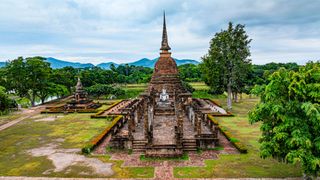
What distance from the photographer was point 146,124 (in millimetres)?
21500

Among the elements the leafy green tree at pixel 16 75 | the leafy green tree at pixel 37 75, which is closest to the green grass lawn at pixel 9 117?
the leafy green tree at pixel 16 75

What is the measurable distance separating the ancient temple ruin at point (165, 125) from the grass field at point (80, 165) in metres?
2.47

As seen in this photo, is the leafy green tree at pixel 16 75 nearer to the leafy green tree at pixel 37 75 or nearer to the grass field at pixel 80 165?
the leafy green tree at pixel 37 75

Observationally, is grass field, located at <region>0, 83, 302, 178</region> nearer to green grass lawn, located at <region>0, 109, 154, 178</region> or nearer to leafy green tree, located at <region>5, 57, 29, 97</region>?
green grass lawn, located at <region>0, 109, 154, 178</region>

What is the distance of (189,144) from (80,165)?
905 cm

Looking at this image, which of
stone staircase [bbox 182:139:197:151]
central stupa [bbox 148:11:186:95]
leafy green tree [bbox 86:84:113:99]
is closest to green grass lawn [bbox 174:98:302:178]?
stone staircase [bbox 182:139:197:151]

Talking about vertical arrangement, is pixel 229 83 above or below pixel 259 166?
above

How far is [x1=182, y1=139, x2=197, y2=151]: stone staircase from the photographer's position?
71.8 ft

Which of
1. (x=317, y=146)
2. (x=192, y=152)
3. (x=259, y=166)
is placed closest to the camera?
(x=317, y=146)

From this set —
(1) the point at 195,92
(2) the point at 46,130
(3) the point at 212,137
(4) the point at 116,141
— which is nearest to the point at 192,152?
(3) the point at 212,137

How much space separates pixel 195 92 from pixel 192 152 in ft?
151

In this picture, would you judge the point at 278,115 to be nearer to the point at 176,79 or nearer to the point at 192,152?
the point at 192,152

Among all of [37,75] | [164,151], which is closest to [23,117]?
[37,75]

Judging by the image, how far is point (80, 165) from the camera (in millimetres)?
18922
